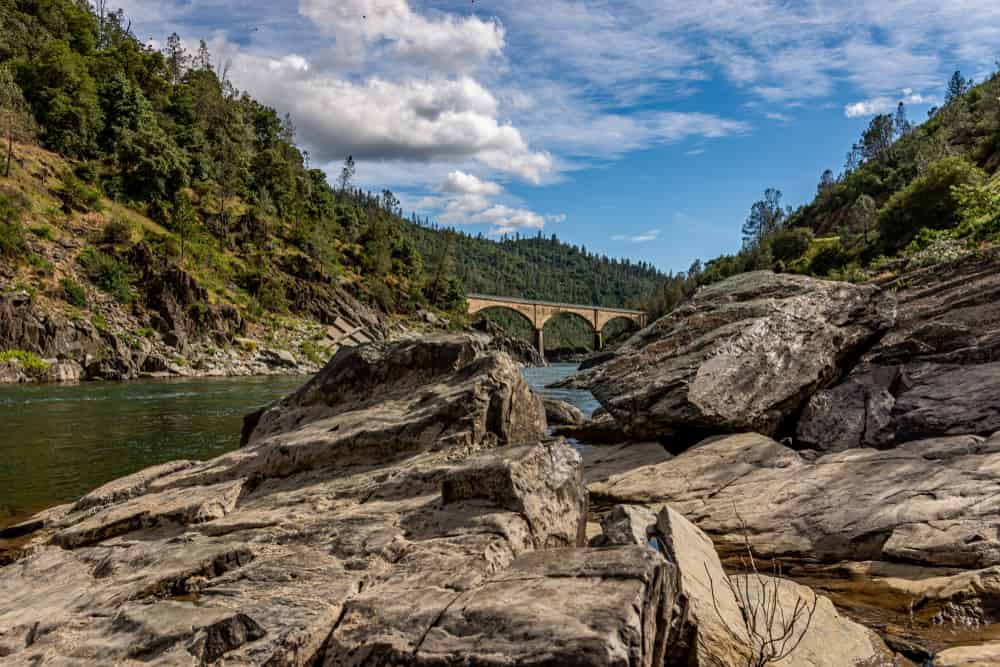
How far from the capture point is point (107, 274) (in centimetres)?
5000

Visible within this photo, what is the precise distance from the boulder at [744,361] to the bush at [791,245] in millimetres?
83843

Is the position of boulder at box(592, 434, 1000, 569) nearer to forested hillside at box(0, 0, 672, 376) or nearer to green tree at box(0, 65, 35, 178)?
forested hillside at box(0, 0, 672, 376)

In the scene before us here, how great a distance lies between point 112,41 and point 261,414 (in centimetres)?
12101

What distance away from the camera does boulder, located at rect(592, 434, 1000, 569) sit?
683 centimetres

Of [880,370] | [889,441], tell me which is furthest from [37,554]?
[880,370]

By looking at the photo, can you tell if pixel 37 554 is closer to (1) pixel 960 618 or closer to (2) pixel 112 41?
(1) pixel 960 618

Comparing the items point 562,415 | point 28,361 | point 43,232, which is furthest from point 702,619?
point 43,232

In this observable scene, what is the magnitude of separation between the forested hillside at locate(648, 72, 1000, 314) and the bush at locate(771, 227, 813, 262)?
16cm

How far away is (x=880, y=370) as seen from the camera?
39.6 ft

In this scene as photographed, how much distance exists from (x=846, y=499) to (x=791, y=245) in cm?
9388

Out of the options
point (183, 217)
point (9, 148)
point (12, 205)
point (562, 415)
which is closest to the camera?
point (562, 415)

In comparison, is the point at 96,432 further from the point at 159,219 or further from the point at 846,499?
the point at 159,219

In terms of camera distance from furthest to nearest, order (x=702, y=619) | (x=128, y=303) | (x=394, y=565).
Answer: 1. (x=128, y=303)
2. (x=394, y=565)
3. (x=702, y=619)

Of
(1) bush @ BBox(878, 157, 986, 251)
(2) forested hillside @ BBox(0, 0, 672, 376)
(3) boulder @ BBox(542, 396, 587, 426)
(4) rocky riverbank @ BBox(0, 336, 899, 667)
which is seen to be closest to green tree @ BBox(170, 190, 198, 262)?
(2) forested hillside @ BBox(0, 0, 672, 376)
